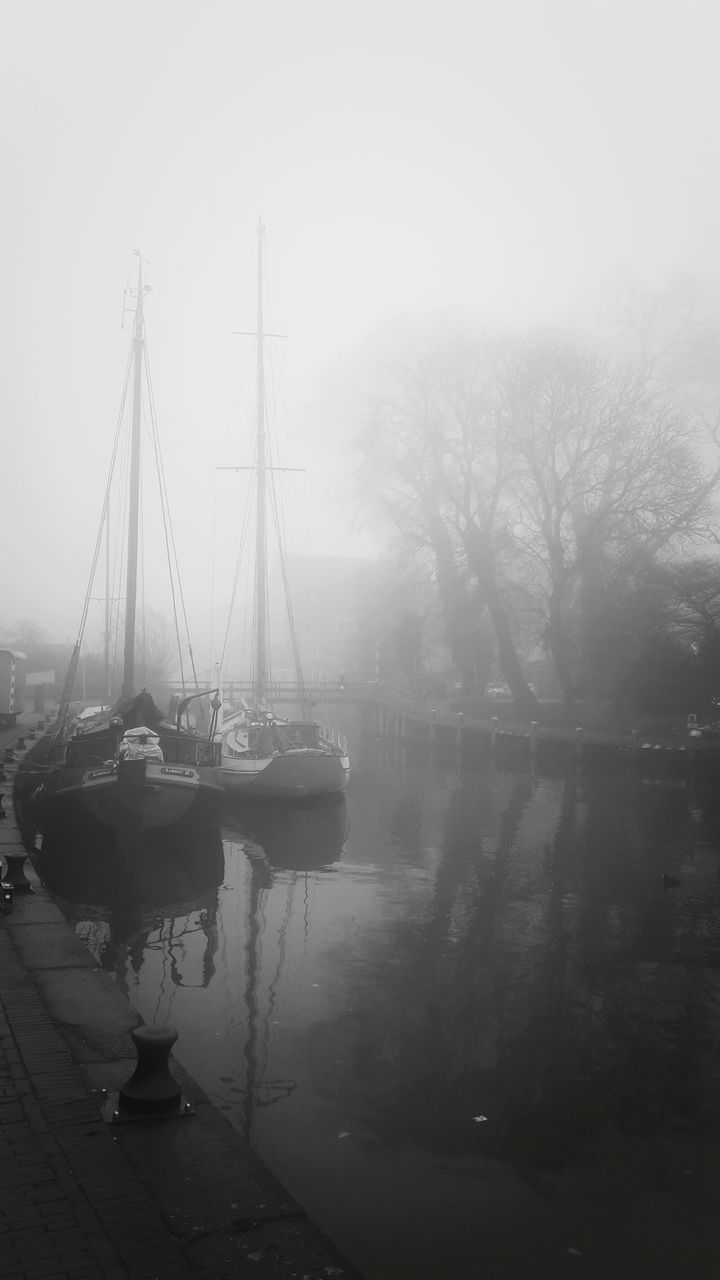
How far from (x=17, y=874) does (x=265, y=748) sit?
1400 centimetres

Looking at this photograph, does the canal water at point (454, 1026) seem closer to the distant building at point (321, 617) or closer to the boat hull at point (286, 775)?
the boat hull at point (286, 775)

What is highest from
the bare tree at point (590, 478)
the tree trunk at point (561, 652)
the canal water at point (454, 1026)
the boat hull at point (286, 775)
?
the bare tree at point (590, 478)

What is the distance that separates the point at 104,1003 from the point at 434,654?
2423 inches

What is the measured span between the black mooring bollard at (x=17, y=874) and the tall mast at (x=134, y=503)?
1214cm

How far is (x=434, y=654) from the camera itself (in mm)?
69188

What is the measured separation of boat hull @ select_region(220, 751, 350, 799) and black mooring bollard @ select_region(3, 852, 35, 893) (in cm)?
1188

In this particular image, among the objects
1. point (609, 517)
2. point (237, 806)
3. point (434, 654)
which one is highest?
point (609, 517)

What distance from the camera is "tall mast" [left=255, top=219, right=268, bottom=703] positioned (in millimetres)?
29478

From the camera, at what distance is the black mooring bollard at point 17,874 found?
12023 millimetres

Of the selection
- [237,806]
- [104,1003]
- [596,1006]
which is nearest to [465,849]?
[237,806]

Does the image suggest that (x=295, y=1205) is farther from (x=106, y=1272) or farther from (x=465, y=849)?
(x=465, y=849)

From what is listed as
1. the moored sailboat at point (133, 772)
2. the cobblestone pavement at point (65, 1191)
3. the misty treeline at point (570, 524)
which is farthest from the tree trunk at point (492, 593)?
the cobblestone pavement at point (65, 1191)

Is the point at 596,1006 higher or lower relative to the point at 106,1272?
lower

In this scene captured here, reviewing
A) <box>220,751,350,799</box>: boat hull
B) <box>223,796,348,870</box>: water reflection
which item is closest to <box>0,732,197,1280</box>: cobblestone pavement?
<box>223,796,348,870</box>: water reflection
